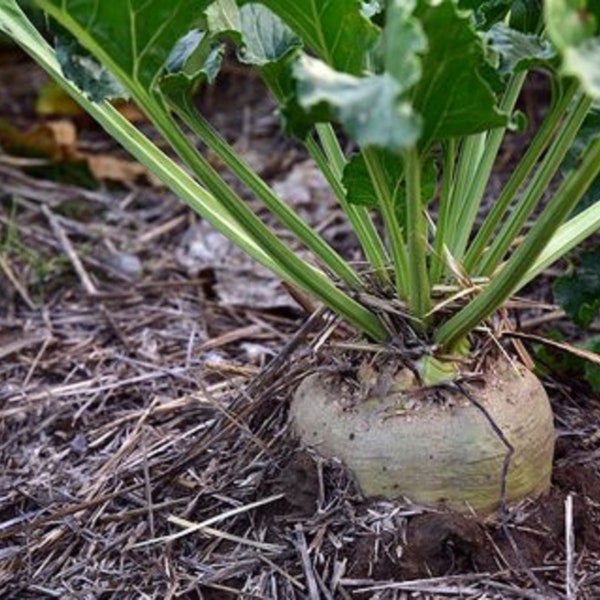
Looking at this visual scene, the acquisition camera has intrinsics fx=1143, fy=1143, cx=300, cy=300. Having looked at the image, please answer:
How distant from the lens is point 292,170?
7.68 feet

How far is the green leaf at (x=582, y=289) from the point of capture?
136cm

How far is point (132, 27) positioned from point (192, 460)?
0.50 meters

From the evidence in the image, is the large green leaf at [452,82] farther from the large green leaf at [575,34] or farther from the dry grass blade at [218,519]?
the dry grass blade at [218,519]

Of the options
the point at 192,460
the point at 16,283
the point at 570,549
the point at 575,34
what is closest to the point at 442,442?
the point at 570,549

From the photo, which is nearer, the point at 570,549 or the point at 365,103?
the point at 365,103

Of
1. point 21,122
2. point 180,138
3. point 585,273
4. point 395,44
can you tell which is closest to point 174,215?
point 21,122

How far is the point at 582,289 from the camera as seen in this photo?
1359mm

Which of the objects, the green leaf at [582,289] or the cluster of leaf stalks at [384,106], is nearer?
the cluster of leaf stalks at [384,106]

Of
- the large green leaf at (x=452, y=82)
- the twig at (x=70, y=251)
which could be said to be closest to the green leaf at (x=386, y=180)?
the large green leaf at (x=452, y=82)

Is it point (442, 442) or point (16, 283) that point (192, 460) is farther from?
point (16, 283)

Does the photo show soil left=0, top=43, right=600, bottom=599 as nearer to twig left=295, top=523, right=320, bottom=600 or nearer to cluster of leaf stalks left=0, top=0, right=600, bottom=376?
twig left=295, top=523, right=320, bottom=600

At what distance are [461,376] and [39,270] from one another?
1.02 metres

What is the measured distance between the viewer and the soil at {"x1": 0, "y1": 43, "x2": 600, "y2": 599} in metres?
1.04

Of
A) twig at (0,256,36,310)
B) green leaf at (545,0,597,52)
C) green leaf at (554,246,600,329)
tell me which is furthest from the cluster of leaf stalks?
twig at (0,256,36,310)
